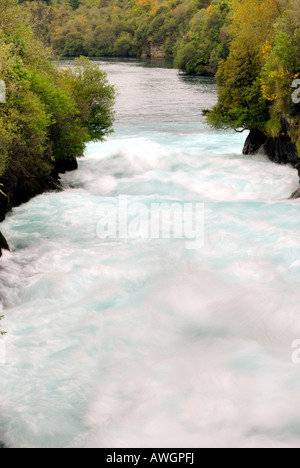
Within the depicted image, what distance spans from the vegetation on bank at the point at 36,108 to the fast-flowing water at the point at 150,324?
2419 millimetres

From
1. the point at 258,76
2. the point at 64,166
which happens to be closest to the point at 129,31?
the point at 258,76

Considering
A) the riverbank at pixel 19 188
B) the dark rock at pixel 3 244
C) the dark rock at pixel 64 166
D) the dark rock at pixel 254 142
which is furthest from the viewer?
the dark rock at pixel 254 142

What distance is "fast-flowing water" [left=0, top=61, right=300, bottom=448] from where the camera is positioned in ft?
37.8

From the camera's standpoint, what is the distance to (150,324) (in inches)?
618

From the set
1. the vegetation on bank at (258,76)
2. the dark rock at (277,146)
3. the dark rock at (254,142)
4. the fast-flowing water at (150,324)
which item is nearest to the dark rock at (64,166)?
the fast-flowing water at (150,324)

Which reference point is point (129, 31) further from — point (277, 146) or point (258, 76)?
point (277, 146)

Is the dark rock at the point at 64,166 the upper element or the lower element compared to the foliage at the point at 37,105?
lower

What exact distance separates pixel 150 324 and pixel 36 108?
1473 centimetres

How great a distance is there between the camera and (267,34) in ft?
128

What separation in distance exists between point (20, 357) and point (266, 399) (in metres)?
6.99

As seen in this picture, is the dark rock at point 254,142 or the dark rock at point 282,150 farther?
the dark rock at point 254,142

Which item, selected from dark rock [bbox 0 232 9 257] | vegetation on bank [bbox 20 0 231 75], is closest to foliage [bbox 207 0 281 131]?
dark rock [bbox 0 232 9 257]

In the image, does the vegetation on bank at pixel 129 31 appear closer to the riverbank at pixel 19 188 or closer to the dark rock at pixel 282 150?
the dark rock at pixel 282 150

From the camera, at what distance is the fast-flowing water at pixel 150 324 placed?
37.8 feet
